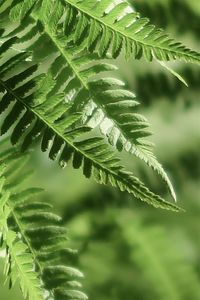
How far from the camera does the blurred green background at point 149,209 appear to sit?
0.82 meters

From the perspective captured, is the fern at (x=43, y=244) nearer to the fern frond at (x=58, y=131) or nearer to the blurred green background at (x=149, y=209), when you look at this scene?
the fern frond at (x=58, y=131)

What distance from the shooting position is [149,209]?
2.91 ft

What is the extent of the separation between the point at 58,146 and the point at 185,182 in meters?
0.46

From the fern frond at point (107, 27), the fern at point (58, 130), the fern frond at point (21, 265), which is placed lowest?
the fern frond at point (21, 265)

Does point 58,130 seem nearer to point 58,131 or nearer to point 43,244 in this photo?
point 58,131

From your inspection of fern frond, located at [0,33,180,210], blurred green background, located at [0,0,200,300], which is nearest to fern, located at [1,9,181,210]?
fern frond, located at [0,33,180,210]

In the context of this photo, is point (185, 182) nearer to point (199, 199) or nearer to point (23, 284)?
point (199, 199)

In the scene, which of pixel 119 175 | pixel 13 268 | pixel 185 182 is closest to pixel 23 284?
pixel 13 268

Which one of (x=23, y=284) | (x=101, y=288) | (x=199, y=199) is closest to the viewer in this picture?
(x=23, y=284)

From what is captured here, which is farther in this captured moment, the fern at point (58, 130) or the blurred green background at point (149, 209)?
the blurred green background at point (149, 209)

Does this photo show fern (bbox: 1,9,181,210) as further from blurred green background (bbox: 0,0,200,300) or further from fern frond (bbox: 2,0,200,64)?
blurred green background (bbox: 0,0,200,300)

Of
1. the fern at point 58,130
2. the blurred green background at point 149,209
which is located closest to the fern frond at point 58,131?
the fern at point 58,130

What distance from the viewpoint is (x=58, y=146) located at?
50 centimetres

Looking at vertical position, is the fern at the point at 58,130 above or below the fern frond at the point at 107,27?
below
